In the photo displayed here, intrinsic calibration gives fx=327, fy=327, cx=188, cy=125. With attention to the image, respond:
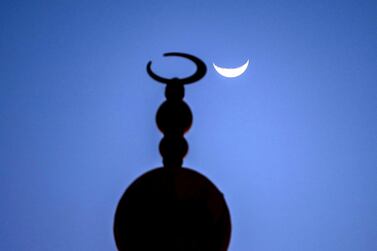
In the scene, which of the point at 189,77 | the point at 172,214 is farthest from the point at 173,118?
the point at 172,214

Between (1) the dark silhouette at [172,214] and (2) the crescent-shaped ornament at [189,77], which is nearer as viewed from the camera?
(1) the dark silhouette at [172,214]

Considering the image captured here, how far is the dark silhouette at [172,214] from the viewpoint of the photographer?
3.51 feet

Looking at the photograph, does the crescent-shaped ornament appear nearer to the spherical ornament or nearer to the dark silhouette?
the spherical ornament

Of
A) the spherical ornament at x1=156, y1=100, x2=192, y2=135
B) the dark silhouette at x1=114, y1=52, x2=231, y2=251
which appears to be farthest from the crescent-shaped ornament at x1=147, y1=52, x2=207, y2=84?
the dark silhouette at x1=114, y1=52, x2=231, y2=251

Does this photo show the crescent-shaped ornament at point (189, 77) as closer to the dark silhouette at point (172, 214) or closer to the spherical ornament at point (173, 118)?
the spherical ornament at point (173, 118)

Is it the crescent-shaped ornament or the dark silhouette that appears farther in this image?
the crescent-shaped ornament

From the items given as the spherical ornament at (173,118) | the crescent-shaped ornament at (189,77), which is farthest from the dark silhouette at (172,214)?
the crescent-shaped ornament at (189,77)

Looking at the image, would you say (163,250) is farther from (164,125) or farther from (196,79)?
(196,79)

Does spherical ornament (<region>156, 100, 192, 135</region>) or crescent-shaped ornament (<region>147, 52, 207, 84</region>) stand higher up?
crescent-shaped ornament (<region>147, 52, 207, 84</region>)

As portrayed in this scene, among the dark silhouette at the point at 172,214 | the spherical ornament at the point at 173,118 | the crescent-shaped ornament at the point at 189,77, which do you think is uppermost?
the crescent-shaped ornament at the point at 189,77

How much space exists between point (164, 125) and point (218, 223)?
1.36 feet

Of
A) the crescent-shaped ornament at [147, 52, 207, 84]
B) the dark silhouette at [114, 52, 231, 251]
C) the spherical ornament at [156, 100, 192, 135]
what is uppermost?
the crescent-shaped ornament at [147, 52, 207, 84]

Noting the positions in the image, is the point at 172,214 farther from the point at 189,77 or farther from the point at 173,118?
the point at 189,77

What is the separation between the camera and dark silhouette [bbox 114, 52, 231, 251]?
1.07 meters
